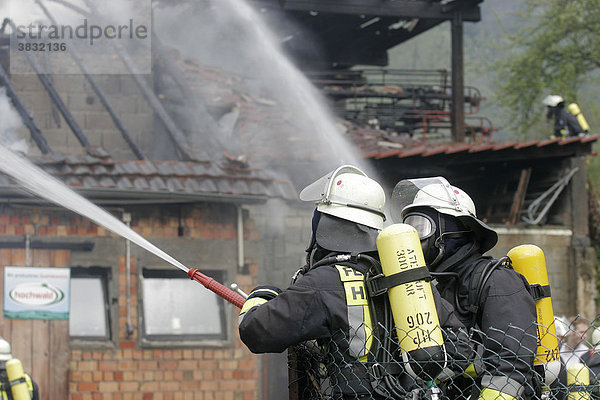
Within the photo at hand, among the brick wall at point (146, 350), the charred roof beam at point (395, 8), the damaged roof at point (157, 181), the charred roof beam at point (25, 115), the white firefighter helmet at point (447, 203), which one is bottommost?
the brick wall at point (146, 350)

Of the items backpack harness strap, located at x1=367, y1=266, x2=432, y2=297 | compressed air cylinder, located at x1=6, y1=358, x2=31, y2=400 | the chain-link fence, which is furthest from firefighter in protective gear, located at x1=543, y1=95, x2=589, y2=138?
backpack harness strap, located at x1=367, y1=266, x2=432, y2=297

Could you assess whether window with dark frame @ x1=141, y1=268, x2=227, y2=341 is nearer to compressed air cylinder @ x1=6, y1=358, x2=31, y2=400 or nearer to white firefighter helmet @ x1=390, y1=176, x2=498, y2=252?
compressed air cylinder @ x1=6, y1=358, x2=31, y2=400

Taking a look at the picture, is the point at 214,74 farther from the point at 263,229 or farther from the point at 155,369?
the point at 155,369

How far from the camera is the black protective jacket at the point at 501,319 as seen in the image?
351 centimetres

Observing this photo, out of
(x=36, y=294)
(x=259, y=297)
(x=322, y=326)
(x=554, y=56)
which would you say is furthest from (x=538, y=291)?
(x=554, y=56)

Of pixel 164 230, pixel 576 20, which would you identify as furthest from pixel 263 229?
pixel 576 20

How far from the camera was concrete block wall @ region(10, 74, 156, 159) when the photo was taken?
12188mm

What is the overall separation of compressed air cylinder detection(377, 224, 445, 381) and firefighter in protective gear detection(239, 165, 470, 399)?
0.43 ft

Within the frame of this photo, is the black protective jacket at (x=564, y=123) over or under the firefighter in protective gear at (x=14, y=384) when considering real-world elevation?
over

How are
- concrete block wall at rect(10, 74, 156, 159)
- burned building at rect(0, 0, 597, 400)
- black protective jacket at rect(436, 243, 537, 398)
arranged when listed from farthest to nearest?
concrete block wall at rect(10, 74, 156, 159)
burned building at rect(0, 0, 597, 400)
black protective jacket at rect(436, 243, 537, 398)

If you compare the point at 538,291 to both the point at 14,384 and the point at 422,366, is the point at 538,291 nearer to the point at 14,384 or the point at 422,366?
the point at 422,366

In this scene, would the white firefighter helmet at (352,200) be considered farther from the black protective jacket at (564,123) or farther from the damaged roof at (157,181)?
the black protective jacket at (564,123)

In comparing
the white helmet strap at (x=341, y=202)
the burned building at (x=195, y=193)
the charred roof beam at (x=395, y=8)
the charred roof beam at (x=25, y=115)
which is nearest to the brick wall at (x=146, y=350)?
the burned building at (x=195, y=193)

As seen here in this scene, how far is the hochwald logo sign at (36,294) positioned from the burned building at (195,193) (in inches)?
9.0
